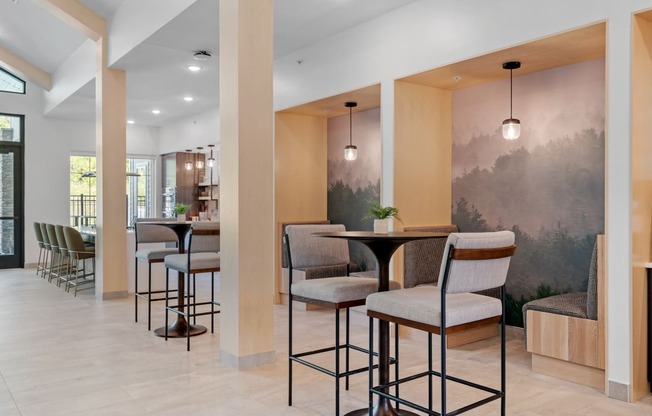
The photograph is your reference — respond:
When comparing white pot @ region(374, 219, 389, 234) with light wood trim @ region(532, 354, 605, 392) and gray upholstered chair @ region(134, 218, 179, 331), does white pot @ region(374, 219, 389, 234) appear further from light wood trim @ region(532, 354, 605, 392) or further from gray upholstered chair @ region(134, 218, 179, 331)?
gray upholstered chair @ region(134, 218, 179, 331)

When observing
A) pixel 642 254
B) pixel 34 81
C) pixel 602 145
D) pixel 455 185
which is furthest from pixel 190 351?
pixel 34 81

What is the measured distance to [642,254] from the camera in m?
3.30

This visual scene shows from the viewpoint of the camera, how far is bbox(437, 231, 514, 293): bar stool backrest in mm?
2246

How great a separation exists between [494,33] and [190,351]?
11.4 ft

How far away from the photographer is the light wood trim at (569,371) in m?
3.48

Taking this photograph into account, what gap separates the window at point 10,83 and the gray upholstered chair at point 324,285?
905 cm

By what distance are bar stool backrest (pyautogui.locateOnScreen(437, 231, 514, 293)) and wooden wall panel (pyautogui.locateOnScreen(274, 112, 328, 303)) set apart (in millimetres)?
4205

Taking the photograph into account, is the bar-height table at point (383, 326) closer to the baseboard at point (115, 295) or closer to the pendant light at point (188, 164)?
the baseboard at point (115, 295)

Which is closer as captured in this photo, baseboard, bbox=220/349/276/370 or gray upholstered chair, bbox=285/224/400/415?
gray upholstered chair, bbox=285/224/400/415

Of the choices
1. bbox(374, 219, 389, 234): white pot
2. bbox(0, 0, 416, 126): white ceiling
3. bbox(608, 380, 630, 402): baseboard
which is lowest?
bbox(608, 380, 630, 402): baseboard

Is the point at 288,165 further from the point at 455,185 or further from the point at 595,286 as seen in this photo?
the point at 595,286

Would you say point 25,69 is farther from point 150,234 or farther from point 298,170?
point 298,170

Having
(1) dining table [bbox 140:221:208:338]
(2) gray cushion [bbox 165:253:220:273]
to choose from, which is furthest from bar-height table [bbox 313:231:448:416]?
(1) dining table [bbox 140:221:208:338]

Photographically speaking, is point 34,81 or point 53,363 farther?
point 34,81
